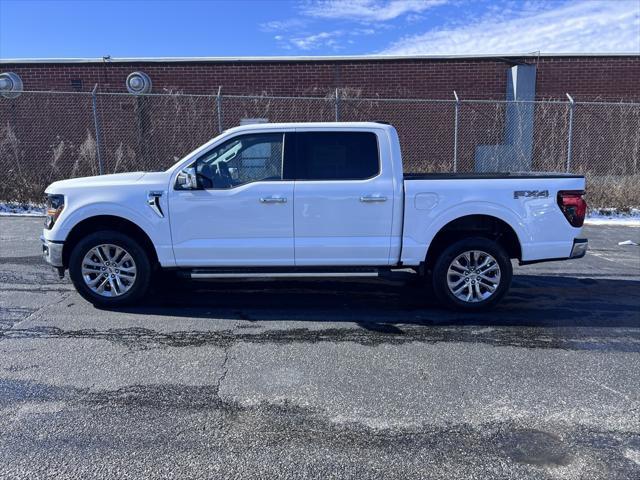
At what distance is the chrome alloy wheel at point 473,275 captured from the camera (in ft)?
18.5

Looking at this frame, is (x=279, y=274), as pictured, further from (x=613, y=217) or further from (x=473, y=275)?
(x=613, y=217)

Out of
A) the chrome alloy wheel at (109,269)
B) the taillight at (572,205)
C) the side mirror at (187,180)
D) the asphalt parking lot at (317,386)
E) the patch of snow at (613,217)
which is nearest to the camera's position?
the asphalt parking lot at (317,386)

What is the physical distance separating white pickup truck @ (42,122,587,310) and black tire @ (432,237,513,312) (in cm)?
1

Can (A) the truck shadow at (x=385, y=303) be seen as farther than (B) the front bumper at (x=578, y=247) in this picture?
No

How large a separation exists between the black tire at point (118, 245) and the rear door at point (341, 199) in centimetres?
168

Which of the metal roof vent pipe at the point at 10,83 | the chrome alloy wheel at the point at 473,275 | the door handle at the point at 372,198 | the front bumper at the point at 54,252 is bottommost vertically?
the chrome alloy wheel at the point at 473,275

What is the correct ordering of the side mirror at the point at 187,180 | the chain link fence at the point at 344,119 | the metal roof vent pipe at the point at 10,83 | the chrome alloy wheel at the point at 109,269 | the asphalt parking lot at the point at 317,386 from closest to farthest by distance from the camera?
the asphalt parking lot at the point at 317,386 < the side mirror at the point at 187,180 < the chrome alloy wheel at the point at 109,269 < the metal roof vent pipe at the point at 10,83 < the chain link fence at the point at 344,119

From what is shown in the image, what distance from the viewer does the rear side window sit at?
553cm

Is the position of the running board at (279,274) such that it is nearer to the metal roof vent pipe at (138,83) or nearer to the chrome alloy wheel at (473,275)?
the chrome alloy wheel at (473,275)

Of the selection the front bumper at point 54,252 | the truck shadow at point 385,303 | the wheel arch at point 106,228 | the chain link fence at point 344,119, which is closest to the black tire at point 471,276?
the truck shadow at point 385,303

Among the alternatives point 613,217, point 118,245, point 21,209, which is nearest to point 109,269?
point 118,245

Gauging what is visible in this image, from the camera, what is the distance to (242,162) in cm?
554

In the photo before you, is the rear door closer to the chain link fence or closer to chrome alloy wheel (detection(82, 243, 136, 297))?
chrome alloy wheel (detection(82, 243, 136, 297))

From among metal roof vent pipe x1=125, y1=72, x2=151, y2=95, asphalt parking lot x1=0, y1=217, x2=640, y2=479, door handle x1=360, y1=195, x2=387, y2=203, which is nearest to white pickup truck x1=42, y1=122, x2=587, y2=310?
door handle x1=360, y1=195, x2=387, y2=203
